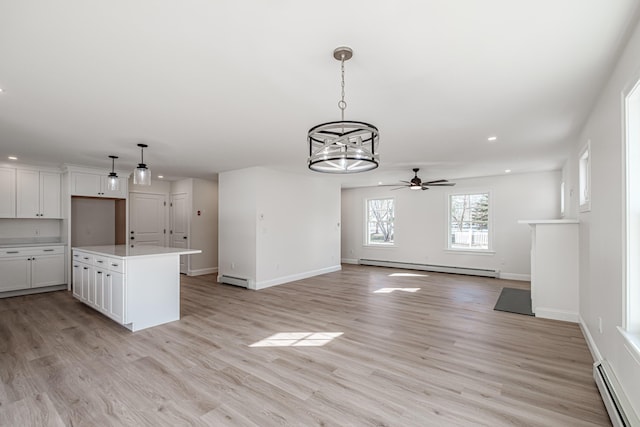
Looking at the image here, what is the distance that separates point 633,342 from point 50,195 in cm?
851

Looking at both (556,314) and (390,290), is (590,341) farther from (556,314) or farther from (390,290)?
(390,290)

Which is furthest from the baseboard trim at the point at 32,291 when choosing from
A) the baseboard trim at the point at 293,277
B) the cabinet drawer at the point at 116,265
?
the baseboard trim at the point at 293,277

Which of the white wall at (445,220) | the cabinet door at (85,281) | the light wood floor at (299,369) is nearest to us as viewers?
the light wood floor at (299,369)

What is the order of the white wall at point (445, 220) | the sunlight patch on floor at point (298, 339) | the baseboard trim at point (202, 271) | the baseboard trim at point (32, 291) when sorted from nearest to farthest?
the sunlight patch on floor at point (298, 339), the baseboard trim at point (32, 291), the white wall at point (445, 220), the baseboard trim at point (202, 271)

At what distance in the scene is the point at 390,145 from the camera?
4613 millimetres

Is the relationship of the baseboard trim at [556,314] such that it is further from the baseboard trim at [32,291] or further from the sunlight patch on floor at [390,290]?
the baseboard trim at [32,291]

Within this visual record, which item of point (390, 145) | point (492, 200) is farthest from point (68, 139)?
point (492, 200)

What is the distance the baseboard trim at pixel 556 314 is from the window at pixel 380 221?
16.6ft

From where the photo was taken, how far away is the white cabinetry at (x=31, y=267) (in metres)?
5.54

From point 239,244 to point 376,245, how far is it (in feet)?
14.9

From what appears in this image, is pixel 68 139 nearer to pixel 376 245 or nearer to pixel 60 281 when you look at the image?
pixel 60 281

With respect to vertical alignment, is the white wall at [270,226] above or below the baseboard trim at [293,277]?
above

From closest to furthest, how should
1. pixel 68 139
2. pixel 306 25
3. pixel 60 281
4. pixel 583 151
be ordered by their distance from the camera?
pixel 306 25 < pixel 583 151 < pixel 68 139 < pixel 60 281

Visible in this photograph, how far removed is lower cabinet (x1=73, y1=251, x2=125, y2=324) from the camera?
393cm
